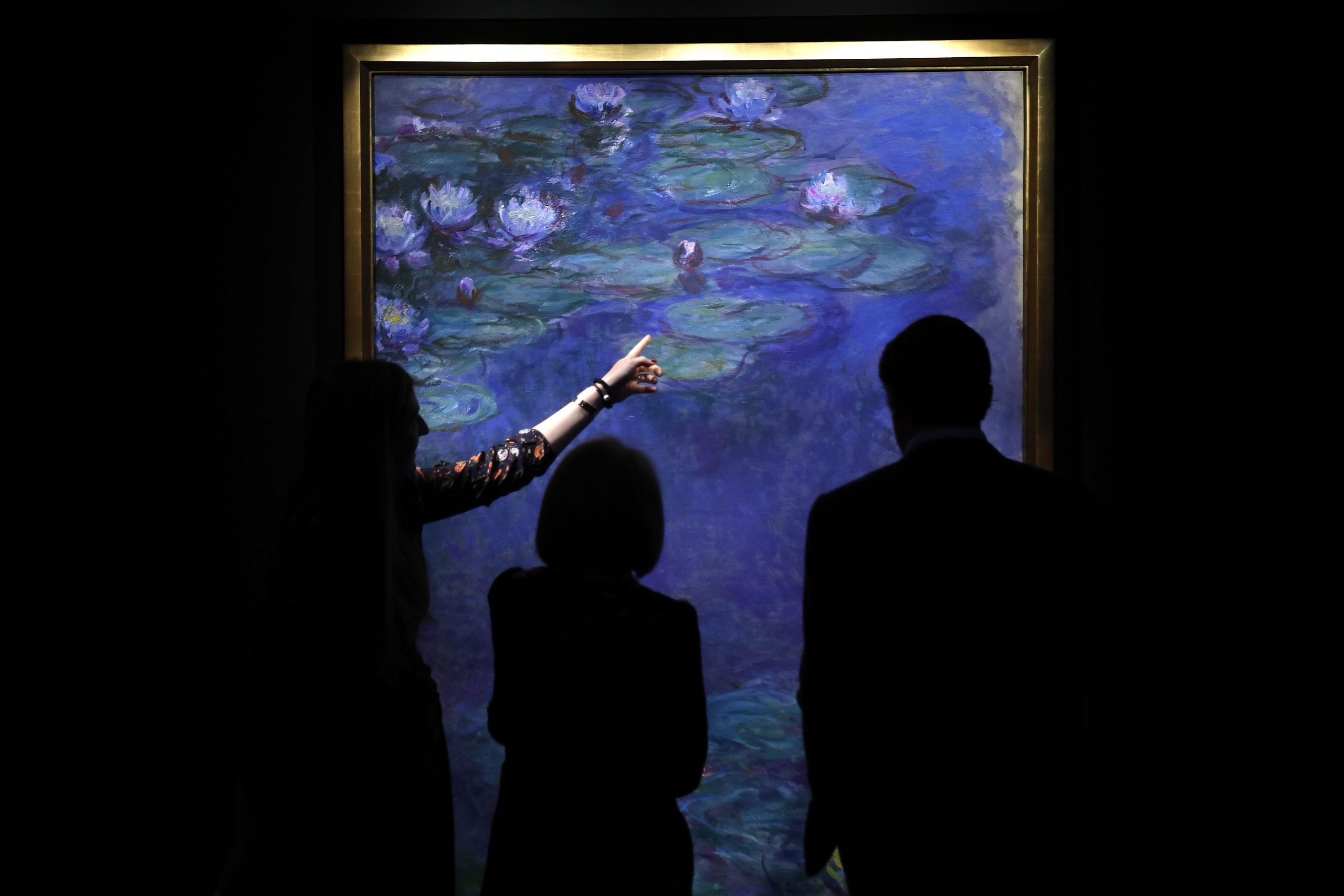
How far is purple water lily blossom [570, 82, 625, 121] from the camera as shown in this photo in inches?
91.4

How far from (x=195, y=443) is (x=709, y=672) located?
4.29 feet

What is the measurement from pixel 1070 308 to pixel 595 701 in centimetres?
160

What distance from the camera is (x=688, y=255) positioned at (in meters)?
2.31

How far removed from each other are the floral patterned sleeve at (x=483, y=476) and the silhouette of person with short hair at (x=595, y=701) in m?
0.49

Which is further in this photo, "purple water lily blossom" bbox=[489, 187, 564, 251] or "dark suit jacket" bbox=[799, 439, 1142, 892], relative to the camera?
"purple water lily blossom" bbox=[489, 187, 564, 251]

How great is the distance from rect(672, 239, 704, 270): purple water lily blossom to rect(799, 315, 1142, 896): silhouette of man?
95 centimetres

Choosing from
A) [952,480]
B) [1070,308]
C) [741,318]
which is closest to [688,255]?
[741,318]

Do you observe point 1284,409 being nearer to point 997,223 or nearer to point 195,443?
point 997,223

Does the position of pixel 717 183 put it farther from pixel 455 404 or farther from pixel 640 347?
pixel 455 404

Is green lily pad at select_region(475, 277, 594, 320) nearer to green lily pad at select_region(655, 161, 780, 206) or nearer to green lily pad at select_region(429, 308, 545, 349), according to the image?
green lily pad at select_region(429, 308, 545, 349)

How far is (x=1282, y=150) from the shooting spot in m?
2.05

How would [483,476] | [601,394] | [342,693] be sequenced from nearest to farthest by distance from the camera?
[342,693] → [483,476] → [601,394]

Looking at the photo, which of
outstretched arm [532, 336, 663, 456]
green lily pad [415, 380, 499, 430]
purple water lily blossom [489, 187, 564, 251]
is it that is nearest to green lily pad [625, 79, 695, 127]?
purple water lily blossom [489, 187, 564, 251]

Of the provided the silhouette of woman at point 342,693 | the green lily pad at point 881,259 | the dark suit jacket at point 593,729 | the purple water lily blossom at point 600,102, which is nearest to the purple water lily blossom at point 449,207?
the purple water lily blossom at point 600,102
